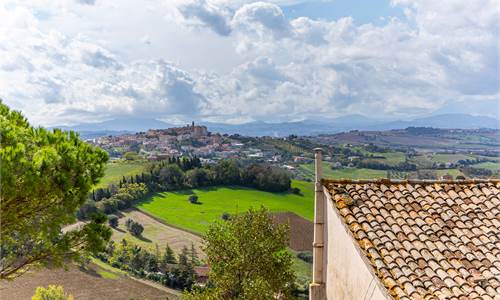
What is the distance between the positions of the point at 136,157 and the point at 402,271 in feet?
475

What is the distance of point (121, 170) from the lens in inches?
4879

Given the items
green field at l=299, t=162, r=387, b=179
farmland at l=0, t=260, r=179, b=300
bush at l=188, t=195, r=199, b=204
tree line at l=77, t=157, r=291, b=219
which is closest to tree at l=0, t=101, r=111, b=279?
farmland at l=0, t=260, r=179, b=300

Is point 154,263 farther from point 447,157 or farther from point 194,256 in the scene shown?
point 447,157

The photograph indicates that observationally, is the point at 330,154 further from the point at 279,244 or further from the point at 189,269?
the point at 279,244

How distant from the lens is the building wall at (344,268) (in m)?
8.89

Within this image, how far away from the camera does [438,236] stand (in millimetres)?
9688

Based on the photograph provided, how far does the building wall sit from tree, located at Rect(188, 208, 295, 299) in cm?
819

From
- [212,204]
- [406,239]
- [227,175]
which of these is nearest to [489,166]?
[227,175]

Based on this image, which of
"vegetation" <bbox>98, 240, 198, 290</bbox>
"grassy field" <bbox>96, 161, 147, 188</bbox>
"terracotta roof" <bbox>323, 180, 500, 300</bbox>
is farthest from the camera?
"grassy field" <bbox>96, 161, 147, 188</bbox>

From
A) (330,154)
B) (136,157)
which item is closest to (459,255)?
(136,157)

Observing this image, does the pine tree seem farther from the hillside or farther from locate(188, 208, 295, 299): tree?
locate(188, 208, 295, 299): tree

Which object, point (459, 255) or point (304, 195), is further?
point (304, 195)

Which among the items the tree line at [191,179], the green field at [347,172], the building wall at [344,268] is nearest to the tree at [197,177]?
the tree line at [191,179]

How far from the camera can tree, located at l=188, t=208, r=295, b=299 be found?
741 inches
